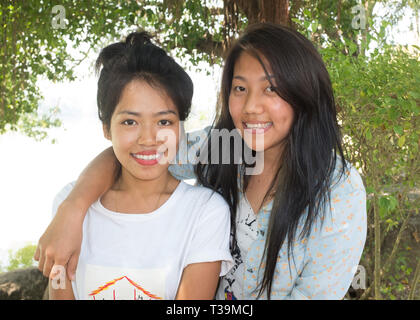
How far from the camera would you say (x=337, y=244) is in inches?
60.4

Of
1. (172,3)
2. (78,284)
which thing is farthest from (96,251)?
(172,3)

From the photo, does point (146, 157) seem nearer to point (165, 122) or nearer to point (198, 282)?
point (165, 122)

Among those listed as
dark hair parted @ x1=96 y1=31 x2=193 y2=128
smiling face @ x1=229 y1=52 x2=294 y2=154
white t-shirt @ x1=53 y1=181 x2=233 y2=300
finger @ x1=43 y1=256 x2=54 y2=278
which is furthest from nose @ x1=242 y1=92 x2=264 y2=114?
finger @ x1=43 y1=256 x2=54 y2=278

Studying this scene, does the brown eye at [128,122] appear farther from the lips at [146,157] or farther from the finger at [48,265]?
the finger at [48,265]

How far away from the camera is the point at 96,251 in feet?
5.12

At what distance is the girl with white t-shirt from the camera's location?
1.50 metres

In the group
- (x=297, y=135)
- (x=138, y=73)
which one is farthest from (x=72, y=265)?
(x=297, y=135)

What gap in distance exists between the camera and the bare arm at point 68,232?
143cm

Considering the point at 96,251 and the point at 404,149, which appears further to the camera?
the point at 404,149

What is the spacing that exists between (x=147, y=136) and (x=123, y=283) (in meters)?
0.50

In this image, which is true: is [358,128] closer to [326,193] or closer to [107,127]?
[326,193]

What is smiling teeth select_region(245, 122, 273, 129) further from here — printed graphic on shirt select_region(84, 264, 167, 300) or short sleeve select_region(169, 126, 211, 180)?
printed graphic on shirt select_region(84, 264, 167, 300)
